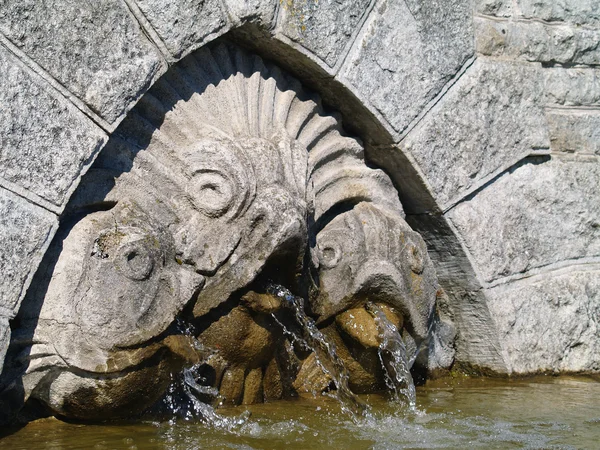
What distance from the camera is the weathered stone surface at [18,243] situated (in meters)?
2.11

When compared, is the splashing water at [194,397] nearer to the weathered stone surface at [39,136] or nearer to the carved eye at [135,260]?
the carved eye at [135,260]

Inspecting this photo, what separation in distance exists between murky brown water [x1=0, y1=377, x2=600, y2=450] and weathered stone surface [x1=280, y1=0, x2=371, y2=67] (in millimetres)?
1155

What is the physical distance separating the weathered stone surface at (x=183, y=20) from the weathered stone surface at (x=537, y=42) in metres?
1.21

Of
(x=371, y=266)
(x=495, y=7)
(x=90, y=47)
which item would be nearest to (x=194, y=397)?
(x=371, y=266)

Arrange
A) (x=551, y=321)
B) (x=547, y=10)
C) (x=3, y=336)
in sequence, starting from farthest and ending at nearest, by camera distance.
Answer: (x=547, y=10) → (x=551, y=321) → (x=3, y=336)


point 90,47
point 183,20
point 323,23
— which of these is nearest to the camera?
point 90,47

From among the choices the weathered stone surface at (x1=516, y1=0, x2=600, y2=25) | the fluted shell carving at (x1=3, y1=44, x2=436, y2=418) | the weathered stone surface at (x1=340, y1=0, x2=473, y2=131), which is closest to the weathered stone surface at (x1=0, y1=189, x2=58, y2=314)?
the fluted shell carving at (x1=3, y1=44, x2=436, y2=418)

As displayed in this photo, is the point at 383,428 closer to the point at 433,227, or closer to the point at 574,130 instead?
the point at 433,227

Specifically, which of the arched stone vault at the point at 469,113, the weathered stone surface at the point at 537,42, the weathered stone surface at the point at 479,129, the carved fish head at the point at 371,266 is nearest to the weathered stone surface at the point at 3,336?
the arched stone vault at the point at 469,113

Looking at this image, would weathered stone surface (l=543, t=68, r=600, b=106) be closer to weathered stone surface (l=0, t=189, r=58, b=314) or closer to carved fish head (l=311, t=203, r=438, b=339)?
carved fish head (l=311, t=203, r=438, b=339)

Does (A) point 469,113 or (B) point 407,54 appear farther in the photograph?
(A) point 469,113

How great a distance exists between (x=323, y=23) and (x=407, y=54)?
40 cm

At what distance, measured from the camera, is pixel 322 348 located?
2938mm

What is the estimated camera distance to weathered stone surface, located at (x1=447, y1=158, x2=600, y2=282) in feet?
10.8
